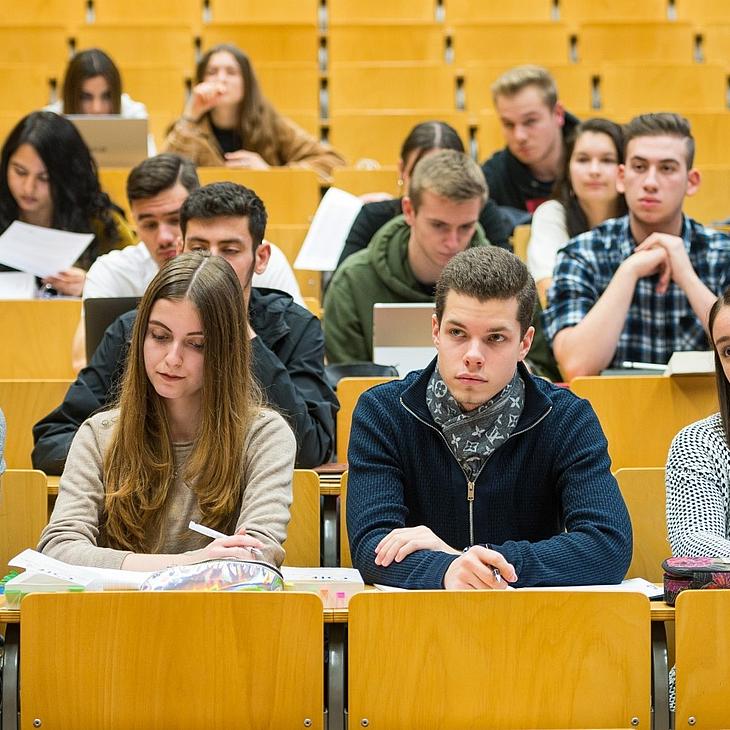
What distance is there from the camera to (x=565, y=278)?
129 inches

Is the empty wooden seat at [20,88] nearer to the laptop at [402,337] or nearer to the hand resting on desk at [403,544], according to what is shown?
A: the laptop at [402,337]

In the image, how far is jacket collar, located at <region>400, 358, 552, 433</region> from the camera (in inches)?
85.8

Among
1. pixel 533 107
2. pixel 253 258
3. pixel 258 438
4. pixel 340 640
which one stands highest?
pixel 533 107

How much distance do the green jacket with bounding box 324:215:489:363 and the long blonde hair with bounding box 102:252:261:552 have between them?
1130mm

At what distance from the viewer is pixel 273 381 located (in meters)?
2.63

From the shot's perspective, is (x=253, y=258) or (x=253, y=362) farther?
(x=253, y=258)

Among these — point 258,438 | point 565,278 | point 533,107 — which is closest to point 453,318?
point 258,438

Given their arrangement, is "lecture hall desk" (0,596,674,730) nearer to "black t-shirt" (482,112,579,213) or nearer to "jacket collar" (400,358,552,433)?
"jacket collar" (400,358,552,433)

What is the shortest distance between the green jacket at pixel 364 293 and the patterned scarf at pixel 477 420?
4.00 feet

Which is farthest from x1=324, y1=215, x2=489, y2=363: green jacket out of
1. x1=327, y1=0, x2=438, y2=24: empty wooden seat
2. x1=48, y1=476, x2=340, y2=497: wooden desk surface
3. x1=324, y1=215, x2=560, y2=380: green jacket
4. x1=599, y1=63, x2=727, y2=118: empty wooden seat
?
x1=327, y1=0, x2=438, y2=24: empty wooden seat

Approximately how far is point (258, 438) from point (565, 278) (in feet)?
4.12

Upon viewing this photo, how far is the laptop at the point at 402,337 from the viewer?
3037mm

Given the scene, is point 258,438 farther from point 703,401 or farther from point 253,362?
point 703,401

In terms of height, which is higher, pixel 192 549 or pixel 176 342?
pixel 176 342
